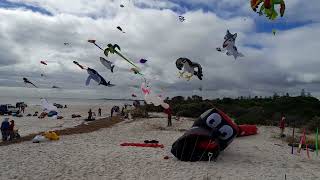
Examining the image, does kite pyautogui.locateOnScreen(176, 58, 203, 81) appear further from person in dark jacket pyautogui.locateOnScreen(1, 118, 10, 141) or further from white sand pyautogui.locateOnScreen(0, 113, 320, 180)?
person in dark jacket pyautogui.locateOnScreen(1, 118, 10, 141)

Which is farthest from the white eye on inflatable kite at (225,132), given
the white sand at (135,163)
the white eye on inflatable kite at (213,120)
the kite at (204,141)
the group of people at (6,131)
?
the group of people at (6,131)

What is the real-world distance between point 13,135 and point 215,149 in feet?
35.4

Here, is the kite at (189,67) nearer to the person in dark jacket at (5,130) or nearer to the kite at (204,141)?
the kite at (204,141)

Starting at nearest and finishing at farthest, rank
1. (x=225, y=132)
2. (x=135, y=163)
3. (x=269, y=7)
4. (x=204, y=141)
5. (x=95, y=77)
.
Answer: (x=269, y=7)
(x=135, y=163)
(x=204, y=141)
(x=225, y=132)
(x=95, y=77)

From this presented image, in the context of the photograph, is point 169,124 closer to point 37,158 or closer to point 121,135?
point 121,135

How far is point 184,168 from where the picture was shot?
495 inches

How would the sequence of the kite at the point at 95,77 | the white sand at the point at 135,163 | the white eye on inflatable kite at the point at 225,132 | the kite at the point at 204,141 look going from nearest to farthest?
the white sand at the point at 135,163
the kite at the point at 204,141
the white eye on inflatable kite at the point at 225,132
the kite at the point at 95,77

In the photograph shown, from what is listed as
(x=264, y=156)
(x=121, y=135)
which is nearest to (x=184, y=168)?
(x=264, y=156)

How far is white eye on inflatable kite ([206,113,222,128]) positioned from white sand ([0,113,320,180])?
123 cm

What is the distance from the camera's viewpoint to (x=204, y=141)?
13.6 meters

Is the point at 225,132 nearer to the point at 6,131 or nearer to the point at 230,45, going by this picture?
the point at 230,45

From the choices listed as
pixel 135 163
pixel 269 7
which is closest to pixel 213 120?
pixel 135 163

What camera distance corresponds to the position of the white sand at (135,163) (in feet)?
38.7

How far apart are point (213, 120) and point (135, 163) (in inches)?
123
